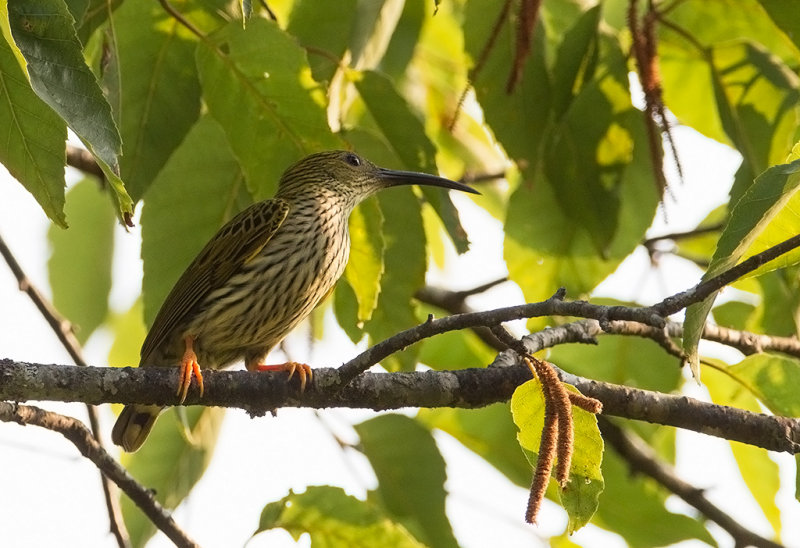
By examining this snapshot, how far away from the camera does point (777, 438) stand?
11.5 feet

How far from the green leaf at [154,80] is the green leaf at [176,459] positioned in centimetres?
127

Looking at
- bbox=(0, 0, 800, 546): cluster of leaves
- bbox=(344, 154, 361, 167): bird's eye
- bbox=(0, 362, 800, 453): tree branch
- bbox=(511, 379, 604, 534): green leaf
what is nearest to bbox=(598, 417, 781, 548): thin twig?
bbox=(0, 0, 800, 546): cluster of leaves

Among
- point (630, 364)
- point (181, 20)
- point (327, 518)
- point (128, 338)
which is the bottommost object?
point (327, 518)

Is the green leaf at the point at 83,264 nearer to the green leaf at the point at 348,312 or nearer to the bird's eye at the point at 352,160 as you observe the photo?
the bird's eye at the point at 352,160

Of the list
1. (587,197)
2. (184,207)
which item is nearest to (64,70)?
(184,207)

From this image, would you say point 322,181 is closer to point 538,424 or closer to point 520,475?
point 520,475

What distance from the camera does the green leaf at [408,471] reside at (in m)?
4.79

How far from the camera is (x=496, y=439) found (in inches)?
214

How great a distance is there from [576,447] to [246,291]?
2589 mm

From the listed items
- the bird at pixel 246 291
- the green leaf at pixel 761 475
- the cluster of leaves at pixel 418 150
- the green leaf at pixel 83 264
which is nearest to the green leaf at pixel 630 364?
the cluster of leaves at pixel 418 150

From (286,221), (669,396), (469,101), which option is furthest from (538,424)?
(469,101)

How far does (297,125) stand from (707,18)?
208 centimetres

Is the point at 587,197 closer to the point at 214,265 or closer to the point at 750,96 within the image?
the point at 750,96

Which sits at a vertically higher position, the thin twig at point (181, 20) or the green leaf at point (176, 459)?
the thin twig at point (181, 20)
